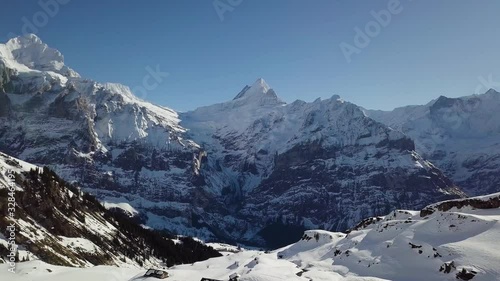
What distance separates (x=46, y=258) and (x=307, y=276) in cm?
7721

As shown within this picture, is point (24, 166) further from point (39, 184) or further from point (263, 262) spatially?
point (263, 262)

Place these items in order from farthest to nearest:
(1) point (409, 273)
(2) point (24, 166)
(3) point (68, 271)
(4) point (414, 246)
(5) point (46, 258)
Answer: (2) point (24, 166), (5) point (46, 258), (3) point (68, 271), (4) point (414, 246), (1) point (409, 273)

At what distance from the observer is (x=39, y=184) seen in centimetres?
17200

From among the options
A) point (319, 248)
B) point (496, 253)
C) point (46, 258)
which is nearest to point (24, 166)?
point (46, 258)

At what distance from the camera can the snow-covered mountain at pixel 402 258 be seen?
5831cm

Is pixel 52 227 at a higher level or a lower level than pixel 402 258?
higher

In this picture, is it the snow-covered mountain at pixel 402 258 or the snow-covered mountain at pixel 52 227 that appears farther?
A: the snow-covered mountain at pixel 52 227

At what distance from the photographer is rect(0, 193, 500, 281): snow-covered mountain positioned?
5831 centimetres

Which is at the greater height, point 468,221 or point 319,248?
point 468,221

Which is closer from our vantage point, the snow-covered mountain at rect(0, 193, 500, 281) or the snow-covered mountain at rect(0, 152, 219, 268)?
the snow-covered mountain at rect(0, 193, 500, 281)

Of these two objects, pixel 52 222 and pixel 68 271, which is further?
pixel 52 222

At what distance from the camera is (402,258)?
6612cm

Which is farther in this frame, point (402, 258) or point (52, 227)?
point (52, 227)

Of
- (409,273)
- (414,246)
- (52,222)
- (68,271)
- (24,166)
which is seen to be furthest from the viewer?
(24,166)
